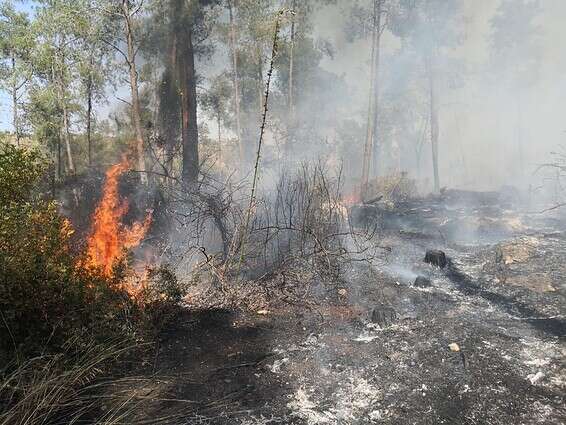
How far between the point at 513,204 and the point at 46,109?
23.5 meters

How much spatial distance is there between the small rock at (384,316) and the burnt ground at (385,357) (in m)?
0.05

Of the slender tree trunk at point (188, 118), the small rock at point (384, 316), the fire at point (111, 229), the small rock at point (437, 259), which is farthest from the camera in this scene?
the slender tree trunk at point (188, 118)

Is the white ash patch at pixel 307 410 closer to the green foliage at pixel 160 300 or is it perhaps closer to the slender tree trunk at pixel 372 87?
the green foliage at pixel 160 300

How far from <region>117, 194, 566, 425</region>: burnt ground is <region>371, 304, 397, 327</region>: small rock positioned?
0.15ft

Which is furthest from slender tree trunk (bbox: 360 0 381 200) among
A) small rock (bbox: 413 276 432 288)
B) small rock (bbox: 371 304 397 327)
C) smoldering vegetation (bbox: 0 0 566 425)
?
small rock (bbox: 371 304 397 327)

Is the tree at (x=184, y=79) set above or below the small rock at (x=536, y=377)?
above

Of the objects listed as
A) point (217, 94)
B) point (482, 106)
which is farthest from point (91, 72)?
point (482, 106)

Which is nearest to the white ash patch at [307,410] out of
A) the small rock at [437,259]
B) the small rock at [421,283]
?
the small rock at [421,283]

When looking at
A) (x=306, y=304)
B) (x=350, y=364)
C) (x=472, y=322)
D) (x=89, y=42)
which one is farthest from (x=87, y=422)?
(x=89, y=42)

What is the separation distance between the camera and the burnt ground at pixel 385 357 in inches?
137

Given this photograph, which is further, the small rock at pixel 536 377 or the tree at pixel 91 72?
the tree at pixel 91 72

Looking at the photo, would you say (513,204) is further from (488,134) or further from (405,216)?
(488,134)

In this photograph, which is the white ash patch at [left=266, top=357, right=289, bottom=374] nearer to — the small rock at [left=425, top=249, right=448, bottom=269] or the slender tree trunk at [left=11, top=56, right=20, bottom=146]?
the small rock at [left=425, top=249, right=448, bottom=269]

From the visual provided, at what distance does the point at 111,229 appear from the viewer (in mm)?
6902
